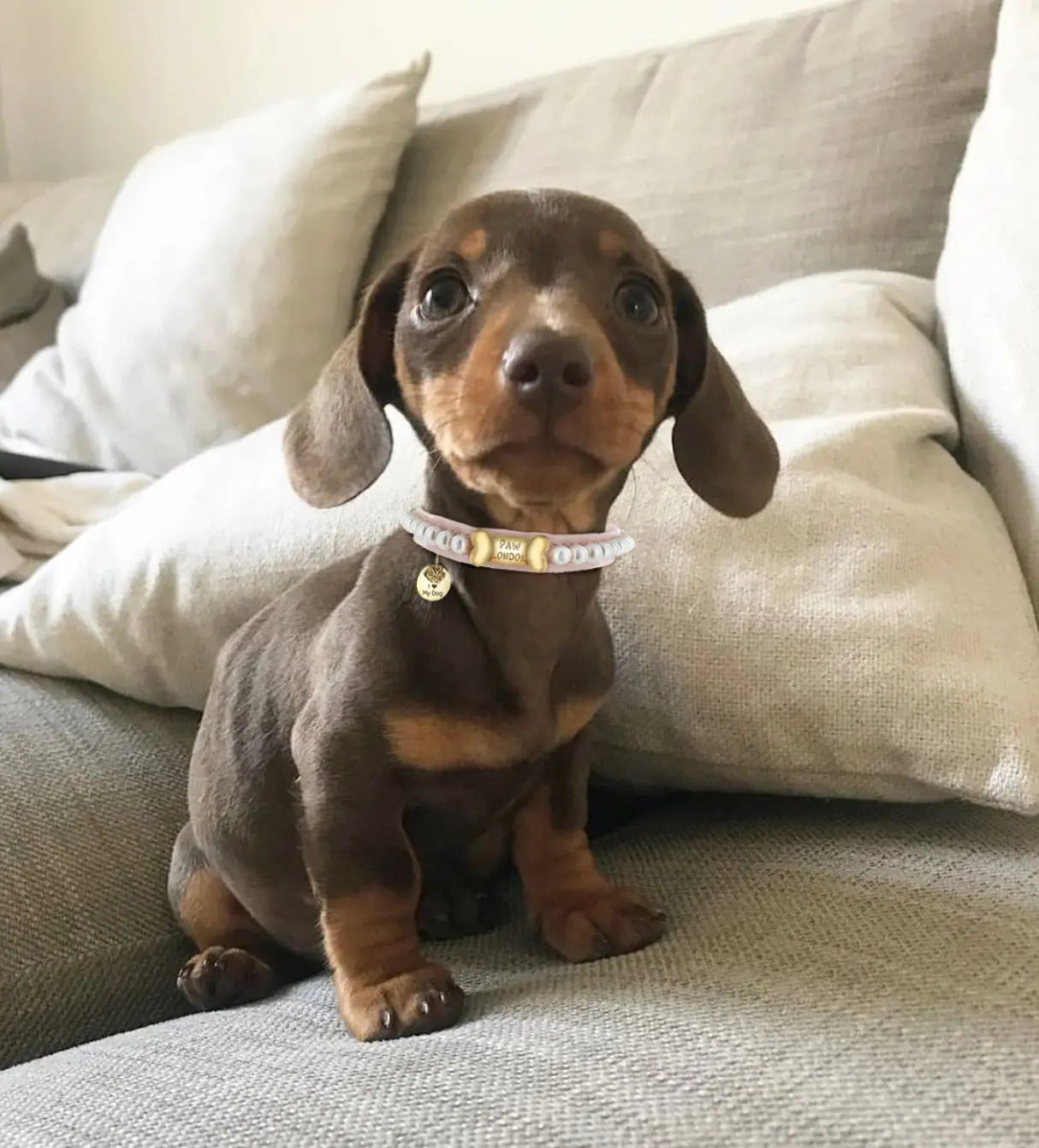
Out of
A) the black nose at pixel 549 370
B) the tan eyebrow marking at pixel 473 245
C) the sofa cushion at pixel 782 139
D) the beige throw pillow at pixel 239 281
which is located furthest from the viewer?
the beige throw pillow at pixel 239 281

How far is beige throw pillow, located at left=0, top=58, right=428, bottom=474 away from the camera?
1.86m

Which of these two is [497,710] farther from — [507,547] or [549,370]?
[549,370]

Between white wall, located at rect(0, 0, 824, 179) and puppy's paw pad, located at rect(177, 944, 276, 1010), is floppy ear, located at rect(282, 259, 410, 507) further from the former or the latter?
white wall, located at rect(0, 0, 824, 179)

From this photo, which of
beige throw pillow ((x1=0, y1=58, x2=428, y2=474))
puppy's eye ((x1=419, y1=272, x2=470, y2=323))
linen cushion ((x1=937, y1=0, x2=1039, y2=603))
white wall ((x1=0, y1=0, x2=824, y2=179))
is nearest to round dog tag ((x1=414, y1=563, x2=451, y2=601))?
puppy's eye ((x1=419, y1=272, x2=470, y2=323))

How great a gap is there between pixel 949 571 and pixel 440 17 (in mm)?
1853

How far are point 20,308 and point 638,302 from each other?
1875mm

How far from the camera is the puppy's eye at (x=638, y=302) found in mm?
894

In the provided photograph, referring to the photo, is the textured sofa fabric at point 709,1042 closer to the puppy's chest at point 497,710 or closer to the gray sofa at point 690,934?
the gray sofa at point 690,934

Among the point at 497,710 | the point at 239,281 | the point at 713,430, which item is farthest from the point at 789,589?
the point at 239,281

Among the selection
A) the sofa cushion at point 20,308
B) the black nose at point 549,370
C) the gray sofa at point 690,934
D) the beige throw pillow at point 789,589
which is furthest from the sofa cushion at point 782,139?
the sofa cushion at point 20,308

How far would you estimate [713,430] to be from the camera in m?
0.98

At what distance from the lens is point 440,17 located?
7.95 feet

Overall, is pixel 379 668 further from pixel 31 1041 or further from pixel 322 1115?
pixel 31 1041

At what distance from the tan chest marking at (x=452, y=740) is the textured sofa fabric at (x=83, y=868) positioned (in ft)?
1.31
